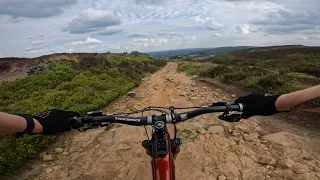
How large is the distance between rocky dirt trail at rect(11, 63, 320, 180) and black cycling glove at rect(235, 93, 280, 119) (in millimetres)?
2775

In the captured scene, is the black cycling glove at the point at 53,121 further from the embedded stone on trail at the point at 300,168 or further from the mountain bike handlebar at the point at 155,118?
the embedded stone on trail at the point at 300,168

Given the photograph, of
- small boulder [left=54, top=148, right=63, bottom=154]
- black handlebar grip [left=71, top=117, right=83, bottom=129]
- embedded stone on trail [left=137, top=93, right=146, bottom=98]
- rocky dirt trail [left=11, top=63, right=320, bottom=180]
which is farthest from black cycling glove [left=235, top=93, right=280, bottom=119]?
embedded stone on trail [left=137, top=93, right=146, bottom=98]

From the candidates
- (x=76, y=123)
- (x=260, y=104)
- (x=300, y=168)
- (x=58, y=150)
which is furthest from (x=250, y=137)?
(x=76, y=123)

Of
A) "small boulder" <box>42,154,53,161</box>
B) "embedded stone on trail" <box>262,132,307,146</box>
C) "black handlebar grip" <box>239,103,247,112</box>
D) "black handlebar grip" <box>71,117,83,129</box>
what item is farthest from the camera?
"embedded stone on trail" <box>262,132,307,146</box>

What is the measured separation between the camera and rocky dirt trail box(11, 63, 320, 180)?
5684 millimetres

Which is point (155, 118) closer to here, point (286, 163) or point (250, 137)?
point (286, 163)

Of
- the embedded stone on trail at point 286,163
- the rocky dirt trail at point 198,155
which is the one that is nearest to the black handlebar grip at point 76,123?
the rocky dirt trail at point 198,155

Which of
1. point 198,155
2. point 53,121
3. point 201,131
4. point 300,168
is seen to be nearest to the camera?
point 53,121

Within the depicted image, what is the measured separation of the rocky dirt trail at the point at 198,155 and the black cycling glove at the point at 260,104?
9.10 ft

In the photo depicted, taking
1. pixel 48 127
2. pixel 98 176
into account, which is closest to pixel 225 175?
pixel 98 176

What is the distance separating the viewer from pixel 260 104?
9.50 ft

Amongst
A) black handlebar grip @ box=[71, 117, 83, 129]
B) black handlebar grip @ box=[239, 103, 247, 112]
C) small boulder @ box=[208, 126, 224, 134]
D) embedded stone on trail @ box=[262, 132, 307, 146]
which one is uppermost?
black handlebar grip @ box=[239, 103, 247, 112]

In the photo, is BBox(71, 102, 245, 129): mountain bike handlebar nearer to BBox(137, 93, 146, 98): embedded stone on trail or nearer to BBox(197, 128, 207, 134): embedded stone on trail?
BBox(197, 128, 207, 134): embedded stone on trail

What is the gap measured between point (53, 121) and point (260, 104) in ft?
7.28
